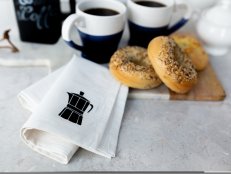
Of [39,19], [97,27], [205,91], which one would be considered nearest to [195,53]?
[205,91]

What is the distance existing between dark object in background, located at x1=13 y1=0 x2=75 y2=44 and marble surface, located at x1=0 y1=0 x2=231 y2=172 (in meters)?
0.11

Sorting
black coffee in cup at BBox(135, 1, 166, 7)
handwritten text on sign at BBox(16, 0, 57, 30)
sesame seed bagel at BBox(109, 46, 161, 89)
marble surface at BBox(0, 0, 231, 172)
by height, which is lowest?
marble surface at BBox(0, 0, 231, 172)

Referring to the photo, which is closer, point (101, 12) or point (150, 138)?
point (150, 138)

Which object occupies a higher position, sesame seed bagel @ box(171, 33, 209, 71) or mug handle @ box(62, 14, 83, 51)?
mug handle @ box(62, 14, 83, 51)

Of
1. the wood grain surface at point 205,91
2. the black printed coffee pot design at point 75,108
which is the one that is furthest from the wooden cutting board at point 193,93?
the black printed coffee pot design at point 75,108

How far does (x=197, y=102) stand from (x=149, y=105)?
0.10 meters

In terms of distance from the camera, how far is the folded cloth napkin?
0.42 meters

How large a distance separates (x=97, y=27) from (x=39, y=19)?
0.15m

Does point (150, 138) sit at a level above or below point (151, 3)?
below

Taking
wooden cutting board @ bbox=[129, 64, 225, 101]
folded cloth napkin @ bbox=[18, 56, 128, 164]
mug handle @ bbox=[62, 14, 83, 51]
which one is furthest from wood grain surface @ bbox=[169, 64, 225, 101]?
mug handle @ bbox=[62, 14, 83, 51]

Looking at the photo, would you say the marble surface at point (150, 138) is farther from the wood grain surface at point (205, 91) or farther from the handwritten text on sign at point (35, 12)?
the handwritten text on sign at point (35, 12)

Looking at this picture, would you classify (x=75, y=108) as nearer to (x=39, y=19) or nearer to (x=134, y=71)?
(x=134, y=71)

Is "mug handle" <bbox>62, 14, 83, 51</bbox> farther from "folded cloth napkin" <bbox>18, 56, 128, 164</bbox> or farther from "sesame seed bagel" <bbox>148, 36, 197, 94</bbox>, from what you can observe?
"sesame seed bagel" <bbox>148, 36, 197, 94</bbox>

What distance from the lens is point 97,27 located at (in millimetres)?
559
